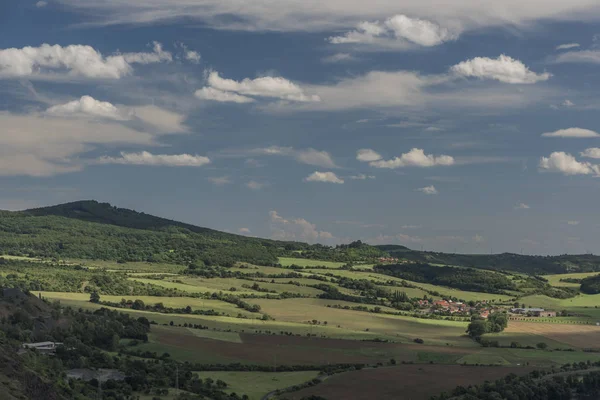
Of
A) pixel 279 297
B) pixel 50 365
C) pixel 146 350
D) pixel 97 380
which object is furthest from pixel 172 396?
pixel 279 297

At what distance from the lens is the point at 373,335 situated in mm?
146000

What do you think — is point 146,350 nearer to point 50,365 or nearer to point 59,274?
point 50,365

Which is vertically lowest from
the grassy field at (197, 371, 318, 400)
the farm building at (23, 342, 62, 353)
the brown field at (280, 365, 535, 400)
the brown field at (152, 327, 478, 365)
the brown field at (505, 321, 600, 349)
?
the grassy field at (197, 371, 318, 400)

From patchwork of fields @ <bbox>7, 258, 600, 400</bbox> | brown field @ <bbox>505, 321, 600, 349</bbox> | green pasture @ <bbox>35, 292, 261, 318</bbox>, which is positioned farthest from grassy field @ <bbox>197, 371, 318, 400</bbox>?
brown field @ <bbox>505, 321, 600, 349</bbox>

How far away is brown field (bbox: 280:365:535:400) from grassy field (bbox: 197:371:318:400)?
11.5 feet

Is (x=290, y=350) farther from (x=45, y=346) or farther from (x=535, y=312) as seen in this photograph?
(x=535, y=312)

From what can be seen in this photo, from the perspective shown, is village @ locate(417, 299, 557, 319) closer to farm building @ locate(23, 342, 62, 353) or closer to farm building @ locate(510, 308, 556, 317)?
farm building @ locate(510, 308, 556, 317)

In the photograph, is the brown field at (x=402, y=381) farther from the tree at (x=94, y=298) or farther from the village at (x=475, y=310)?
the village at (x=475, y=310)

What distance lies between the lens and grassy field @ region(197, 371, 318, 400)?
306ft

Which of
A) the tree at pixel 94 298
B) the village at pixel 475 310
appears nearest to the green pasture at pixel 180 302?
the tree at pixel 94 298

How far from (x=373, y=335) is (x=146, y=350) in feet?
167

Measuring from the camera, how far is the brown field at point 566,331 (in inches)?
5689

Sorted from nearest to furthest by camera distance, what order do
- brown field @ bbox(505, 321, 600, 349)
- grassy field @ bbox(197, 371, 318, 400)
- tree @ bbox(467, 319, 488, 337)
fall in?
grassy field @ bbox(197, 371, 318, 400) → brown field @ bbox(505, 321, 600, 349) → tree @ bbox(467, 319, 488, 337)

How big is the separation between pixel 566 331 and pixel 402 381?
2781 inches
